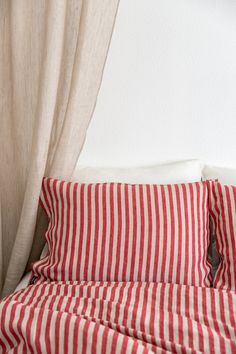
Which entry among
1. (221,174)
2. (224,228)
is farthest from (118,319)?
(221,174)

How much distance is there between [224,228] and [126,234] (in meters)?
0.33

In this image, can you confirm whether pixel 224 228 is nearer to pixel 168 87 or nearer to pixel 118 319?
pixel 118 319

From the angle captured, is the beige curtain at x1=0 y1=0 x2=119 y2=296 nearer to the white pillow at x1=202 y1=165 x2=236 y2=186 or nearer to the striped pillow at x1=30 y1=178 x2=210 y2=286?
the striped pillow at x1=30 y1=178 x2=210 y2=286

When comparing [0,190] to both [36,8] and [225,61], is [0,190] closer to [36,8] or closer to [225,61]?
[36,8]

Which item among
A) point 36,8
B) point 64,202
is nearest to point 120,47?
point 36,8

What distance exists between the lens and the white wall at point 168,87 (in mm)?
1556

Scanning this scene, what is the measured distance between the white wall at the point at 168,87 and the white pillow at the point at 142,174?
11cm

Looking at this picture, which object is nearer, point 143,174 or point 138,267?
point 138,267

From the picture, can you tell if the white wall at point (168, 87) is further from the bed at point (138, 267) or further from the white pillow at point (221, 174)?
the bed at point (138, 267)

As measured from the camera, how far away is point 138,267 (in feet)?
4.19

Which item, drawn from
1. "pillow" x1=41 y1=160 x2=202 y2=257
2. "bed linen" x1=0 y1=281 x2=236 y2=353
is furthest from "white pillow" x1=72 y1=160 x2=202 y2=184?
"bed linen" x1=0 y1=281 x2=236 y2=353

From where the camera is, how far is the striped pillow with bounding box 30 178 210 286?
4.20 feet

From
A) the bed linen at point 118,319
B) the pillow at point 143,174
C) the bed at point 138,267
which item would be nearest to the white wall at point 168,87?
the pillow at point 143,174

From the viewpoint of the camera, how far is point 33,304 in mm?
1126
